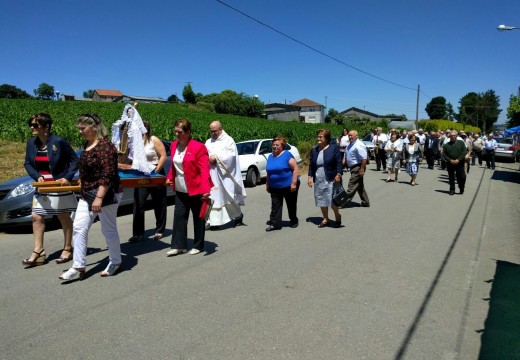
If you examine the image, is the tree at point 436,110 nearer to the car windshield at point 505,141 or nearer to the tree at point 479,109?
the tree at point 479,109

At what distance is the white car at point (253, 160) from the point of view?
42.1ft

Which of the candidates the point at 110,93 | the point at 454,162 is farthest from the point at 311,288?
the point at 110,93

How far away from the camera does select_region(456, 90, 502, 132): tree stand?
105m

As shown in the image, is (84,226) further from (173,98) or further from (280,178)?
(173,98)

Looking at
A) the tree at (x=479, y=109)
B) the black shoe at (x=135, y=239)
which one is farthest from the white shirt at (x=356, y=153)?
the tree at (x=479, y=109)

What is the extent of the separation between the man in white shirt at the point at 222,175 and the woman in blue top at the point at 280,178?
0.65 meters

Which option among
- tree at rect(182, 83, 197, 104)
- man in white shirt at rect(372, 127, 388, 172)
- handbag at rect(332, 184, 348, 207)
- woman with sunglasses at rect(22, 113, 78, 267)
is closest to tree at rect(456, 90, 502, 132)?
tree at rect(182, 83, 197, 104)

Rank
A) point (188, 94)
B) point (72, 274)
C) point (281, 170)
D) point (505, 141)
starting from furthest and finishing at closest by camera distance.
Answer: point (188, 94) < point (505, 141) < point (281, 170) < point (72, 274)

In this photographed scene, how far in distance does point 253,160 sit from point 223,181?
6.29m

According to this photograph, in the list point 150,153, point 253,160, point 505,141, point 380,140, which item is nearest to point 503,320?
point 150,153

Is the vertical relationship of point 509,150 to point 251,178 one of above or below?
above

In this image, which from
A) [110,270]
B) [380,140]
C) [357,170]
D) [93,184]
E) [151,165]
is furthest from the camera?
[380,140]

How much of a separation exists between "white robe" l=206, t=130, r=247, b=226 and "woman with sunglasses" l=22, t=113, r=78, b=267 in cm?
232

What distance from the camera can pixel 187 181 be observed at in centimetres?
526
